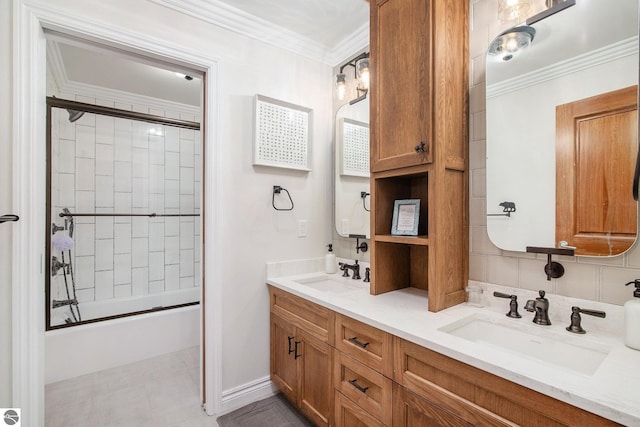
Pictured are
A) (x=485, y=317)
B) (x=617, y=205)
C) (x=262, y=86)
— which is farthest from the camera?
(x=262, y=86)

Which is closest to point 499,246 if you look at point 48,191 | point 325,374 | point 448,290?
point 448,290

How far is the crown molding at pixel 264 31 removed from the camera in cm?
179

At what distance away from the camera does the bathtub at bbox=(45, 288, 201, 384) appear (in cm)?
223

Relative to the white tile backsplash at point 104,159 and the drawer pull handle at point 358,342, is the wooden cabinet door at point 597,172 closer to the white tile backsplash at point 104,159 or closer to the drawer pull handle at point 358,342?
the drawer pull handle at point 358,342

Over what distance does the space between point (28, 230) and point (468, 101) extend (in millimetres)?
2221

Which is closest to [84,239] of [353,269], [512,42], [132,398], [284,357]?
[132,398]

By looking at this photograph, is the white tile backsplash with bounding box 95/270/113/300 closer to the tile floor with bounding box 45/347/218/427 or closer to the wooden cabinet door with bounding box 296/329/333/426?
the tile floor with bounding box 45/347/218/427

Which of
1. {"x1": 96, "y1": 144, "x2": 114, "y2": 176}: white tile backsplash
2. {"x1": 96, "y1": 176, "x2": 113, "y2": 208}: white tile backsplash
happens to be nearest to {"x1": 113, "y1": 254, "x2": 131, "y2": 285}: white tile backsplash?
{"x1": 96, "y1": 176, "x2": 113, "y2": 208}: white tile backsplash

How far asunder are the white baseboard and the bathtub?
1093 millimetres

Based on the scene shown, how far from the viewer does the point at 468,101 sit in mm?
1474

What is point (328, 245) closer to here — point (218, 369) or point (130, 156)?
point (218, 369)

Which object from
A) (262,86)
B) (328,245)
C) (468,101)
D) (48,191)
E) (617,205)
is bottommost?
(328,245)

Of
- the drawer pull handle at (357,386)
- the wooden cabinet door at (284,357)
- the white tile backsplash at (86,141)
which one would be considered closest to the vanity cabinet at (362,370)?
the drawer pull handle at (357,386)

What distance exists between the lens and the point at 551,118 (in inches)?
47.8
